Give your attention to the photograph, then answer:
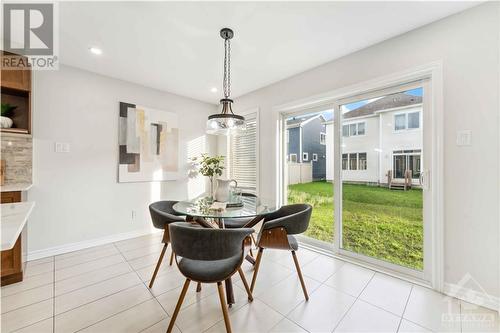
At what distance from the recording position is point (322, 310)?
1.70 m

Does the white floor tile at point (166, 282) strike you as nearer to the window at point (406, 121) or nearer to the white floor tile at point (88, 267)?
the white floor tile at point (88, 267)

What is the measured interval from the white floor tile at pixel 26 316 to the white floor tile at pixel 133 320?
476 millimetres

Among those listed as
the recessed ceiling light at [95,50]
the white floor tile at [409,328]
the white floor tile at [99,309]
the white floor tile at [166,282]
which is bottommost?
the white floor tile at [409,328]

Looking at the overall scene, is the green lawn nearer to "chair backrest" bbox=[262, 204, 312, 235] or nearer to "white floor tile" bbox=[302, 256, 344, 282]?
"white floor tile" bbox=[302, 256, 344, 282]

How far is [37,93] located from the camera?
2.59m

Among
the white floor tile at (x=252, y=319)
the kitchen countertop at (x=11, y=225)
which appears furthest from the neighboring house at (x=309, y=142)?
the kitchen countertop at (x=11, y=225)

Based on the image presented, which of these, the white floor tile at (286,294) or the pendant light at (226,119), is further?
the pendant light at (226,119)

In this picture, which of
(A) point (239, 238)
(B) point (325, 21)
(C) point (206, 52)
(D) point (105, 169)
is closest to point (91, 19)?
(C) point (206, 52)

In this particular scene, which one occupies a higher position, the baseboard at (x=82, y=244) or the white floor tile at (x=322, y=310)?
the baseboard at (x=82, y=244)

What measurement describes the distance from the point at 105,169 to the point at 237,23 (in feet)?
9.11

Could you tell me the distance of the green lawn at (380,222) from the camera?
2203 millimetres

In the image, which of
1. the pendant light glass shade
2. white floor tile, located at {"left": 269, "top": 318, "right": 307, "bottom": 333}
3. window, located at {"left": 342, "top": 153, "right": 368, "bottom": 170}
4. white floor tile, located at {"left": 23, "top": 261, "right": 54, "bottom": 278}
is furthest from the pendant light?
white floor tile, located at {"left": 23, "top": 261, "right": 54, "bottom": 278}

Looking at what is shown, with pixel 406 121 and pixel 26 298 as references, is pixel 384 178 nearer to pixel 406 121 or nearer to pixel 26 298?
pixel 406 121

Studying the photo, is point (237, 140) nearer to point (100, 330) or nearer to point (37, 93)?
point (37, 93)
